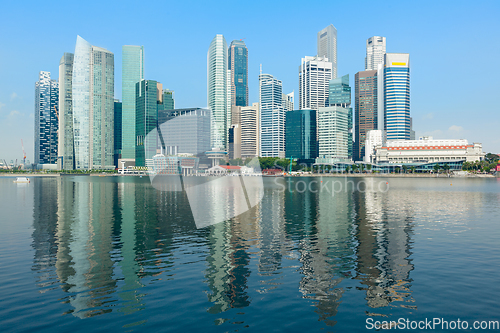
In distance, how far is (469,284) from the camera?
24656 mm

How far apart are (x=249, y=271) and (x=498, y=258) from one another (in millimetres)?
24875

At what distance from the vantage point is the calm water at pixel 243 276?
1945 cm

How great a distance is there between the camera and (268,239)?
134ft

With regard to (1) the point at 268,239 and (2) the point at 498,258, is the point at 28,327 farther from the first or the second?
(2) the point at 498,258

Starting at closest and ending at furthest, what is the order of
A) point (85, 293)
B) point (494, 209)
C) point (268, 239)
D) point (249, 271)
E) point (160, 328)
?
point (160, 328) < point (85, 293) < point (249, 271) < point (268, 239) < point (494, 209)

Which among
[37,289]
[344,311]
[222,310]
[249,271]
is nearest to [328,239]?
[249,271]

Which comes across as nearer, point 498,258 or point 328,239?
point 498,258

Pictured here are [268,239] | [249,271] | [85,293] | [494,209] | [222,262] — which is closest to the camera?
[85,293]

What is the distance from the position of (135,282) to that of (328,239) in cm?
2431

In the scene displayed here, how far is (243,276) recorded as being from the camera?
88.2 feet

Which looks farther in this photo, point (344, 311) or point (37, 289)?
point (37, 289)

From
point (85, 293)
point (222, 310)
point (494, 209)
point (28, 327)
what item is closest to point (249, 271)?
point (222, 310)

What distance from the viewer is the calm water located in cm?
1945

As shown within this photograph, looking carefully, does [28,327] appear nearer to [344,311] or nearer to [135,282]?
[135,282]
